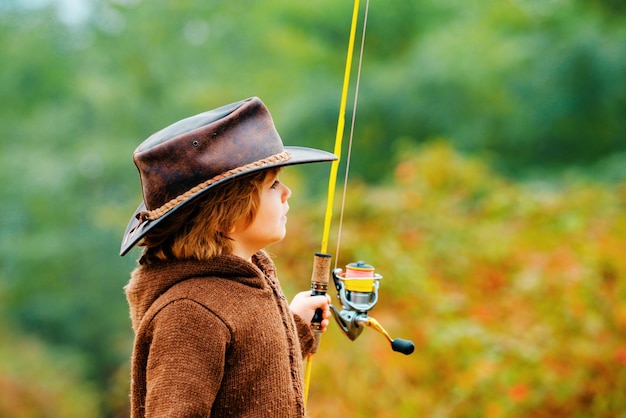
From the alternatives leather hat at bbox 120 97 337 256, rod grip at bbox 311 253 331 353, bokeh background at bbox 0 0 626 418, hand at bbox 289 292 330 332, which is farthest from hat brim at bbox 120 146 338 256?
bokeh background at bbox 0 0 626 418

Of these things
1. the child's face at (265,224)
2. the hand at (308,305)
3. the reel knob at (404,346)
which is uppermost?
the child's face at (265,224)

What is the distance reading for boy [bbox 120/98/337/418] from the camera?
5.35 feet

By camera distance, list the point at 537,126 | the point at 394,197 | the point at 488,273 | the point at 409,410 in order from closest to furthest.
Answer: the point at 409,410, the point at 488,273, the point at 394,197, the point at 537,126

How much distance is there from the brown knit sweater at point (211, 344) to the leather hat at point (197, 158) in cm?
13

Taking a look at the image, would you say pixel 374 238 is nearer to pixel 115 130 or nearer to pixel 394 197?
pixel 394 197

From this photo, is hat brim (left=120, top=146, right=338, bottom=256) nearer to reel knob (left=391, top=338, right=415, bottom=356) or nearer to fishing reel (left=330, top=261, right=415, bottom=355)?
fishing reel (left=330, top=261, right=415, bottom=355)

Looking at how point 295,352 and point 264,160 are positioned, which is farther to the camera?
point 295,352

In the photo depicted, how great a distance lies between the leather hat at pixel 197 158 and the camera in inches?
65.8

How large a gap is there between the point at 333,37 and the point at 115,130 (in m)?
2.22

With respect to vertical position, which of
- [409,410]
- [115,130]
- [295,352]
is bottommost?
[409,410]

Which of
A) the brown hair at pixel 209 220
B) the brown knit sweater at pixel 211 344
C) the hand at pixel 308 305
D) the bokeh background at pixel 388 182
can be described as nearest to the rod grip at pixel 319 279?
the hand at pixel 308 305

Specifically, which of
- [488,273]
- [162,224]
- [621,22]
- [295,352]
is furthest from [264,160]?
[621,22]

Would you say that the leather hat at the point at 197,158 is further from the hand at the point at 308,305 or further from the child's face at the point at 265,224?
the hand at the point at 308,305

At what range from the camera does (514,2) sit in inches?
280
